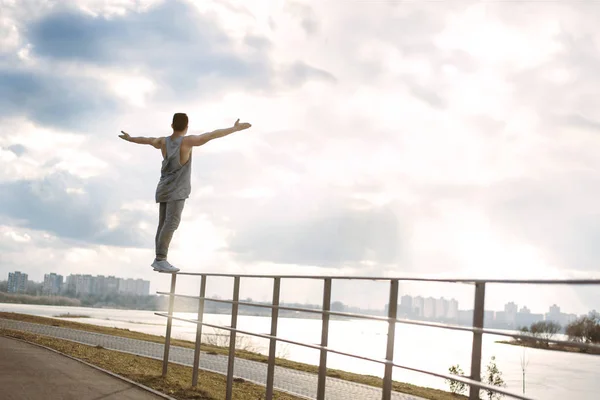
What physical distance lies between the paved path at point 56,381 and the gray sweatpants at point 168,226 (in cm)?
191

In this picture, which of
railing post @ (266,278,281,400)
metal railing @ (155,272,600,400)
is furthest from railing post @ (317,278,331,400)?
railing post @ (266,278,281,400)

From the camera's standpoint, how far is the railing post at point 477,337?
18.6 feet

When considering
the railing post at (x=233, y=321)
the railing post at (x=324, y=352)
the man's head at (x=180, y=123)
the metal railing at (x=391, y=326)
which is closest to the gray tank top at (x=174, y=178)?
the man's head at (x=180, y=123)

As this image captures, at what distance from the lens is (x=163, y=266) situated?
9.32m

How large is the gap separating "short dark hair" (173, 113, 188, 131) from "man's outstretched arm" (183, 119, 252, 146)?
0.33 m

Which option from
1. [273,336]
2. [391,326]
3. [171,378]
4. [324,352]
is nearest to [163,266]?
[273,336]

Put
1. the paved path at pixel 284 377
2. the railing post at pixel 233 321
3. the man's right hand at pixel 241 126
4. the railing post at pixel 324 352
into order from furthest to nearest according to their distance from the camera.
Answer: the paved path at pixel 284 377 → the railing post at pixel 233 321 → the man's right hand at pixel 241 126 → the railing post at pixel 324 352

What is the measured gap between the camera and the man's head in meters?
9.58

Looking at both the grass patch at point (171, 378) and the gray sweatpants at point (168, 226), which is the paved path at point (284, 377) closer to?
the grass patch at point (171, 378)

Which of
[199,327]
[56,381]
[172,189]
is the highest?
[172,189]

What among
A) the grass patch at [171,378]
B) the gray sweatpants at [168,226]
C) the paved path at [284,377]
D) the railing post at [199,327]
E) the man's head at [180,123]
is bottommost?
the paved path at [284,377]

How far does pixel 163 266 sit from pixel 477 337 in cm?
477

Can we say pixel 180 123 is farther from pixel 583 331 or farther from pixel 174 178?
pixel 583 331

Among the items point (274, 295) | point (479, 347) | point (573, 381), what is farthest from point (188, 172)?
point (573, 381)
